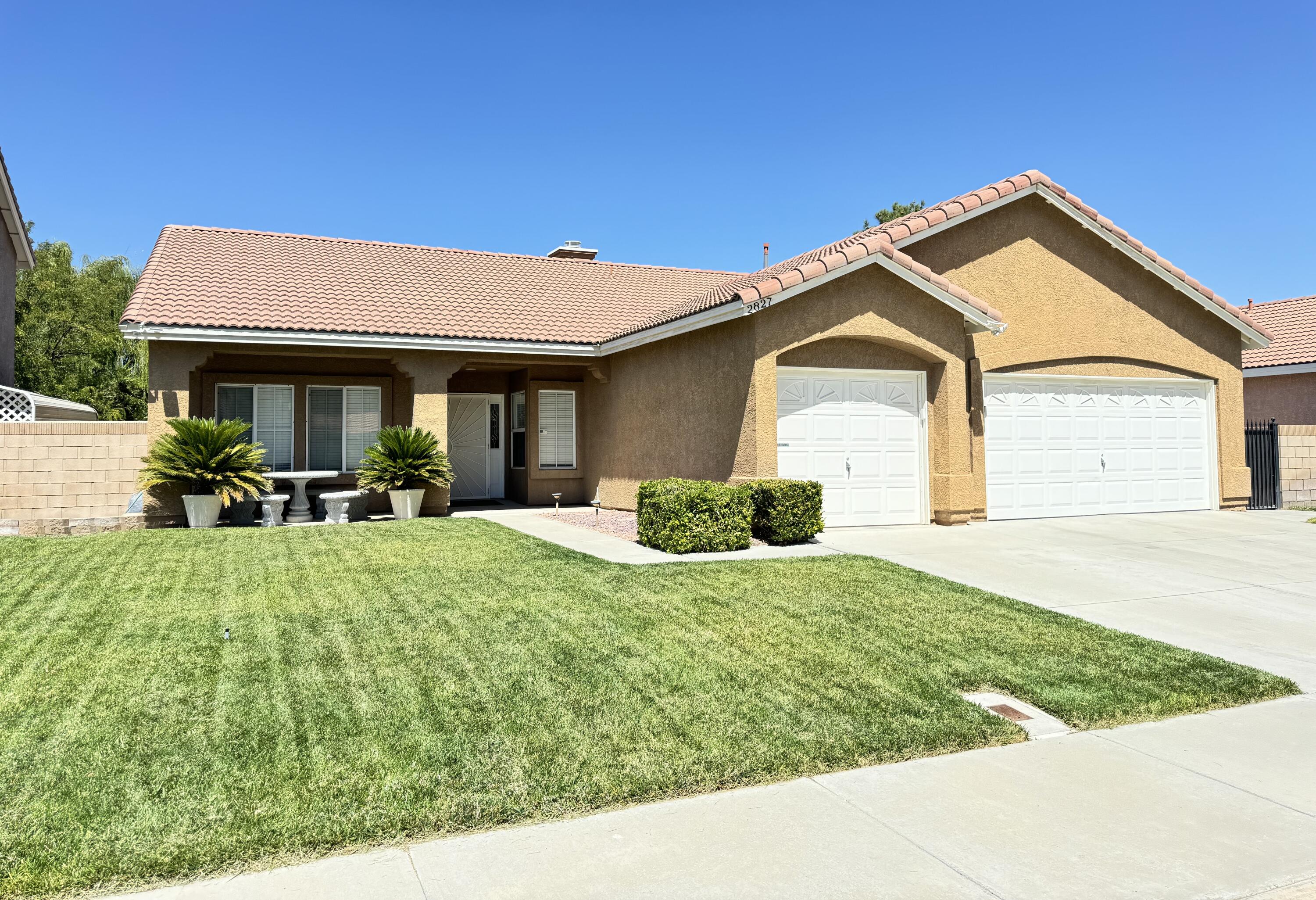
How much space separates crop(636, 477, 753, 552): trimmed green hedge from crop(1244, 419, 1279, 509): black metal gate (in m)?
12.3

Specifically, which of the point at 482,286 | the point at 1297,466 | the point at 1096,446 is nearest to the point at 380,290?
the point at 482,286

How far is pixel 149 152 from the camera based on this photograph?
31.3 meters

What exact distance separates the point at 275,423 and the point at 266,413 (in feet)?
0.82

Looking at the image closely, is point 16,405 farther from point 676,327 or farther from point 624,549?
point 624,549

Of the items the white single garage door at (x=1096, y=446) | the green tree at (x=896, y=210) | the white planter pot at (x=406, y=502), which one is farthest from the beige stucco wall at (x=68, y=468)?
the green tree at (x=896, y=210)

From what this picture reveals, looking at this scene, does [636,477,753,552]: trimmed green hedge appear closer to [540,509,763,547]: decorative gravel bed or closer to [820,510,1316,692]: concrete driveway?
[540,509,763,547]: decorative gravel bed

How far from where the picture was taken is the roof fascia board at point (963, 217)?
45.5 ft

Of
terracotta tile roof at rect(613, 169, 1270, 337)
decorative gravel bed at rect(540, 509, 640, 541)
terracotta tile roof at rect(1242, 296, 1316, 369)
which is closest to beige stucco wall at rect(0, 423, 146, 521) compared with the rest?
decorative gravel bed at rect(540, 509, 640, 541)

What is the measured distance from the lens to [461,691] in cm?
538

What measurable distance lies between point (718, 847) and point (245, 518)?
13011 mm

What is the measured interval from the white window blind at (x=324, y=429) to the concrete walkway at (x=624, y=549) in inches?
168

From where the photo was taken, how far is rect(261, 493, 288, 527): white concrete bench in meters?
13.9

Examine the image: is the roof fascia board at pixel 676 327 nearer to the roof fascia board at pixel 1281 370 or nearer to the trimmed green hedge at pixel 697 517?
Result: the trimmed green hedge at pixel 697 517

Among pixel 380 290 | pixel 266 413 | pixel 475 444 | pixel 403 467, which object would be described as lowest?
pixel 403 467
